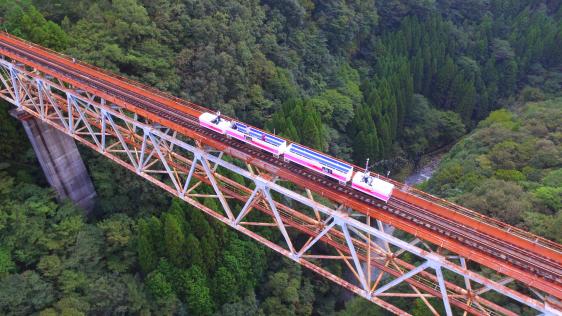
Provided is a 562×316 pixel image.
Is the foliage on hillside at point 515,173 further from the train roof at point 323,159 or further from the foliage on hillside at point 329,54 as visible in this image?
the foliage on hillside at point 329,54

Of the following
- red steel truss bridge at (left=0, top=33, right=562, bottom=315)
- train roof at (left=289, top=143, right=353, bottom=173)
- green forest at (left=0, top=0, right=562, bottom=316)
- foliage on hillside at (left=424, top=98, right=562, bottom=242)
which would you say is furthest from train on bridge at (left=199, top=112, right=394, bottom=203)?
foliage on hillside at (left=424, top=98, right=562, bottom=242)

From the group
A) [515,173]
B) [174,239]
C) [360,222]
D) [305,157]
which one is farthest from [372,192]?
[515,173]

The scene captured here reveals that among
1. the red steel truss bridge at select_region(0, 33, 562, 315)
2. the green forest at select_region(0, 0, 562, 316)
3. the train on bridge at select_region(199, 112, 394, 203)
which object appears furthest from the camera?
the green forest at select_region(0, 0, 562, 316)

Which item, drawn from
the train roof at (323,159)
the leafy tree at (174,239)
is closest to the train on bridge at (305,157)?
the train roof at (323,159)

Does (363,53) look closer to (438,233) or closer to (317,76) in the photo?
(317,76)

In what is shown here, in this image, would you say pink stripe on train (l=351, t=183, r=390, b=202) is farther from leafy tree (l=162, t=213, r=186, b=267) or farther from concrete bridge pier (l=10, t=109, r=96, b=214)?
concrete bridge pier (l=10, t=109, r=96, b=214)

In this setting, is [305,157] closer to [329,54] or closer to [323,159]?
[323,159]
